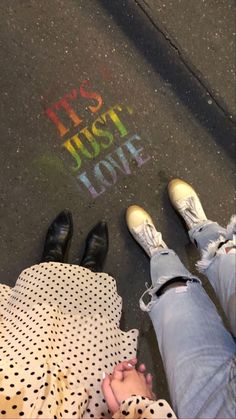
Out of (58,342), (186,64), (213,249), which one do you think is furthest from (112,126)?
(58,342)

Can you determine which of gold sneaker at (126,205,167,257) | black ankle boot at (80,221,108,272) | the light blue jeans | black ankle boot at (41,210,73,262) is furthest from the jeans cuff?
black ankle boot at (41,210,73,262)

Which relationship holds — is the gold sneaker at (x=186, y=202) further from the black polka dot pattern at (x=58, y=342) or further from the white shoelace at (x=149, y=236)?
the black polka dot pattern at (x=58, y=342)

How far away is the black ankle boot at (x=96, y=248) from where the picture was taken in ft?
6.12

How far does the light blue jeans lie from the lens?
1217 mm

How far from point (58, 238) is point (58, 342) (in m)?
0.55

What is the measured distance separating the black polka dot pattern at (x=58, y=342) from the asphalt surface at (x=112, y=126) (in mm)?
285

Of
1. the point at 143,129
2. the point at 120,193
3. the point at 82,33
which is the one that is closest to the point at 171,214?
the point at 120,193

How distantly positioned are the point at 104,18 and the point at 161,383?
5.15ft

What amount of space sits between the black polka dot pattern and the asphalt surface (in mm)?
285

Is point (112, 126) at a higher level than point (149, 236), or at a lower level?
higher

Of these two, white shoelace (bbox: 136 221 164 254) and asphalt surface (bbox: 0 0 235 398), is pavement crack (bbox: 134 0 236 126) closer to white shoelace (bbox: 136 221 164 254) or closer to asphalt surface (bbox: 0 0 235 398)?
asphalt surface (bbox: 0 0 235 398)

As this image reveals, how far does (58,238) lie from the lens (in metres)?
1.86

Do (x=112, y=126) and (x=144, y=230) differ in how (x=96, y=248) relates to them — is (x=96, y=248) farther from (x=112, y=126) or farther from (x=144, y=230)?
(x=112, y=126)

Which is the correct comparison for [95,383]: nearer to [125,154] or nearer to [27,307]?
[27,307]
